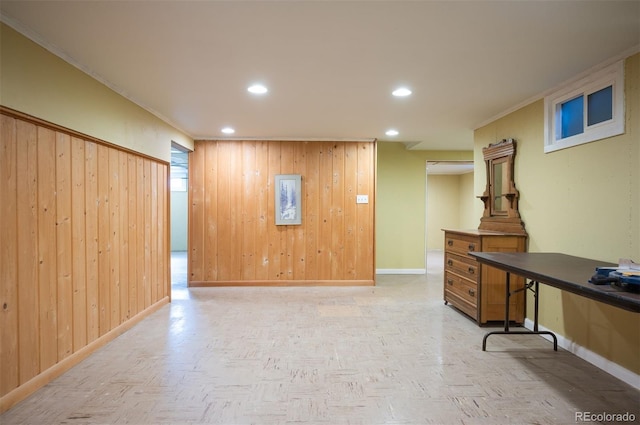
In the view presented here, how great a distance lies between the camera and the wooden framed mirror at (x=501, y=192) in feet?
12.7

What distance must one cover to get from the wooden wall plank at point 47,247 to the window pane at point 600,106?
165 inches

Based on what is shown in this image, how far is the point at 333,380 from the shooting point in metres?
2.51

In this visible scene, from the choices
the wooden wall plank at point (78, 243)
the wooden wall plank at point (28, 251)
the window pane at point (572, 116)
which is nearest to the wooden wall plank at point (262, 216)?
the wooden wall plank at point (78, 243)

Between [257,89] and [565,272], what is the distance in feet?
9.30

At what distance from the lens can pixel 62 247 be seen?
8.59 ft

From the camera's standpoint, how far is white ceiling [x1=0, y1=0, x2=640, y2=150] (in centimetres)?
198

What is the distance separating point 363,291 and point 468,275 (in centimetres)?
176

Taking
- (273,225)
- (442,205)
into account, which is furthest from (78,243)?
(442,205)

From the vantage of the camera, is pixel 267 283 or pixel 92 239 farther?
pixel 267 283

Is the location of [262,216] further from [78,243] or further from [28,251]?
[28,251]

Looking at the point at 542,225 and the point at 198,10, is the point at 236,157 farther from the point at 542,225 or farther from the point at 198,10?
the point at 542,225

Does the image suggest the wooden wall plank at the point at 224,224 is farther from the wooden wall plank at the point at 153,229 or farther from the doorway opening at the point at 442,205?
the doorway opening at the point at 442,205

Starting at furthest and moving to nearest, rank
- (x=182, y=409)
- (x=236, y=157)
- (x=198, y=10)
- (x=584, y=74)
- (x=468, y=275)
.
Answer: (x=236, y=157)
(x=468, y=275)
(x=584, y=74)
(x=182, y=409)
(x=198, y=10)

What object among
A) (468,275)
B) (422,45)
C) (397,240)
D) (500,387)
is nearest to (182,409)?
(500,387)
